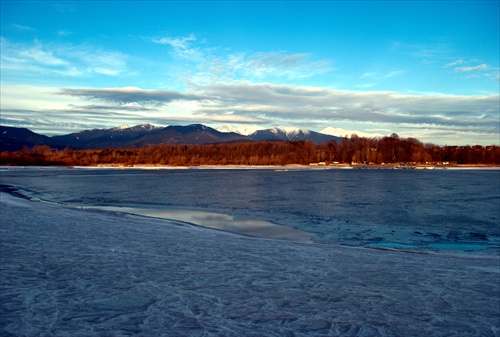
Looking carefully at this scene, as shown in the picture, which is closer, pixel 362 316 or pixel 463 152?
pixel 362 316

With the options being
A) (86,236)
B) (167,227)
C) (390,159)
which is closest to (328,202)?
(167,227)

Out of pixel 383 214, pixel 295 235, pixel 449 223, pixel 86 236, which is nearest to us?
pixel 86 236

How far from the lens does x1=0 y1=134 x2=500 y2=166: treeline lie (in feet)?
334

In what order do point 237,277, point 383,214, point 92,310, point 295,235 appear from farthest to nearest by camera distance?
point 383,214
point 295,235
point 237,277
point 92,310

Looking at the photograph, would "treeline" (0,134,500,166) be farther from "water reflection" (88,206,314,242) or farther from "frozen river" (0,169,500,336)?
"frozen river" (0,169,500,336)

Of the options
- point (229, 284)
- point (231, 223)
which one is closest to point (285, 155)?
point (231, 223)

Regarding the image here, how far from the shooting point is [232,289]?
6434mm

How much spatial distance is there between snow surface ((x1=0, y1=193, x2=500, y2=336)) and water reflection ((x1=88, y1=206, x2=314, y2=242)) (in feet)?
6.43

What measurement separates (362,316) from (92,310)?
11.7ft

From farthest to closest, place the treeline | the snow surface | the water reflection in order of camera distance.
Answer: the treeline < the water reflection < the snow surface

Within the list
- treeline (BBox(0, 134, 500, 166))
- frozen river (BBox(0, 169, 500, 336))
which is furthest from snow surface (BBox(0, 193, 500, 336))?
treeline (BBox(0, 134, 500, 166))

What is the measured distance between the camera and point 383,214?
17.4 m

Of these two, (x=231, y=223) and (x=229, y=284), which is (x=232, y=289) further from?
(x=231, y=223)

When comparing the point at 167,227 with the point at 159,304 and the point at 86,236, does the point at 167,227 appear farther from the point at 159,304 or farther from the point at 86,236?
the point at 159,304
